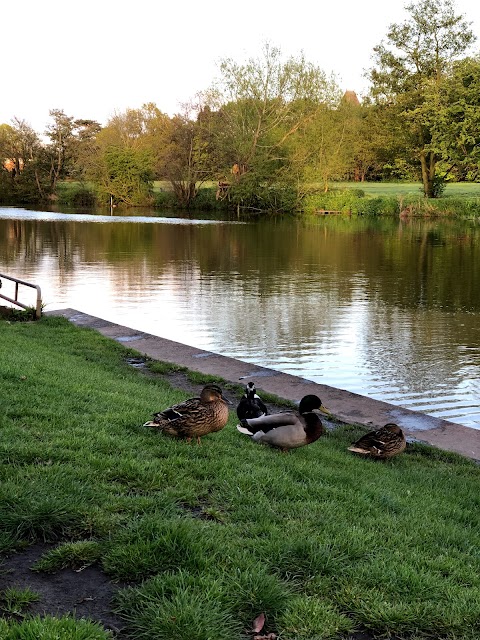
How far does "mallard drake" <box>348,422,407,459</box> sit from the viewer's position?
22.3ft

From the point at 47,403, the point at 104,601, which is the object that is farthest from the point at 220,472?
the point at 47,403

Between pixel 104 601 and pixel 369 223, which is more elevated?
pixel 369 223

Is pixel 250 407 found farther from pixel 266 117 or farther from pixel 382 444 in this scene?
pixel 266 117

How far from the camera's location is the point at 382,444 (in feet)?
22.3

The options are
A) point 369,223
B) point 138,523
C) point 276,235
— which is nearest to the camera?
point 138,523

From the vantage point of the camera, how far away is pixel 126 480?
4.84 metres

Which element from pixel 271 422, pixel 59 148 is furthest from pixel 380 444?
pixel 59 148

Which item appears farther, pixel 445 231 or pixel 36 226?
pixel 36 226

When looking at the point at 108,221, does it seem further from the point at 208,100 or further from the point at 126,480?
the point at 126,480

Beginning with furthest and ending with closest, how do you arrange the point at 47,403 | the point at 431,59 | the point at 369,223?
the point at 431,59, the point at 369,223, the point at 47,403

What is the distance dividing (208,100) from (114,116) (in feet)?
115

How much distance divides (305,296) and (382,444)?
49.4ft

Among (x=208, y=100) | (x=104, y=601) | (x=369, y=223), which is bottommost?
(x=104, y=601)

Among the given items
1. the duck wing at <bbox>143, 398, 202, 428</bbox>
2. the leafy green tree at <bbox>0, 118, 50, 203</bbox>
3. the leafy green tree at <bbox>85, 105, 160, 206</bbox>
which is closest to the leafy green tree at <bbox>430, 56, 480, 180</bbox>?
the leafy green tree at <bbox>85, 105, 160, 206</bbox>
